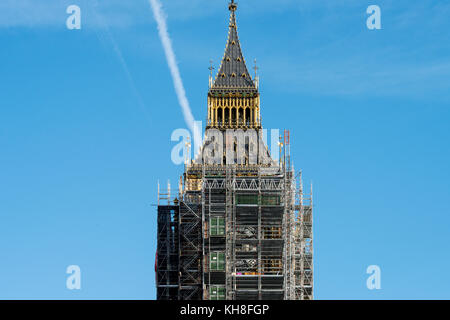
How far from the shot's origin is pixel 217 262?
481ft

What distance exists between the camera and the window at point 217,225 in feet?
484

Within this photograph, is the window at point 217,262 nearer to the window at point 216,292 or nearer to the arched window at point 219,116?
the window at point 216,292

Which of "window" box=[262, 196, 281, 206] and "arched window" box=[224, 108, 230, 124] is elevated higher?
"arched window" box=[224, 108, 230, 124]

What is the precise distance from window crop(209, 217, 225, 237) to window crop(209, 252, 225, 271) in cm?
256

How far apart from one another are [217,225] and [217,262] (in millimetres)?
4457

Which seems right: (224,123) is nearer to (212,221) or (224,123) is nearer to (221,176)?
(221,176)

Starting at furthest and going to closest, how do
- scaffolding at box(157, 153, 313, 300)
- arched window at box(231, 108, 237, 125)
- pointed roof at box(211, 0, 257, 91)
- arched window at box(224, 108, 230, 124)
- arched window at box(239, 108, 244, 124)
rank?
pointed roof at box(211, 0, 257, 91), arched window at box(224, 108, 230, 124), arched window at box(231, 108, 237, 125), arched window at box(239, 108, 244, 124), scaffolding at box(157, 153, 313, 300)

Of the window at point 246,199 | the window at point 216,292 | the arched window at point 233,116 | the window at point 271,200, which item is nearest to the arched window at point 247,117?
the arched window at point 233,116

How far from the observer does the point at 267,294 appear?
469 ft

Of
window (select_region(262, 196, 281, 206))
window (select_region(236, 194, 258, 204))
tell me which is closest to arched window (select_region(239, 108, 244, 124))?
window (select_region(236, 194, 258, 204))

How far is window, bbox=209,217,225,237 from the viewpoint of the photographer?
484 feet

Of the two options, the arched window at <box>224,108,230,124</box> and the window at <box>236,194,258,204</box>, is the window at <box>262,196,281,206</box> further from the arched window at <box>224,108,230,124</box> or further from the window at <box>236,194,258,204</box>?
the arched window at <box>224,108,230,124</box>

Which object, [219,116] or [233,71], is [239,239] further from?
[233,71]
